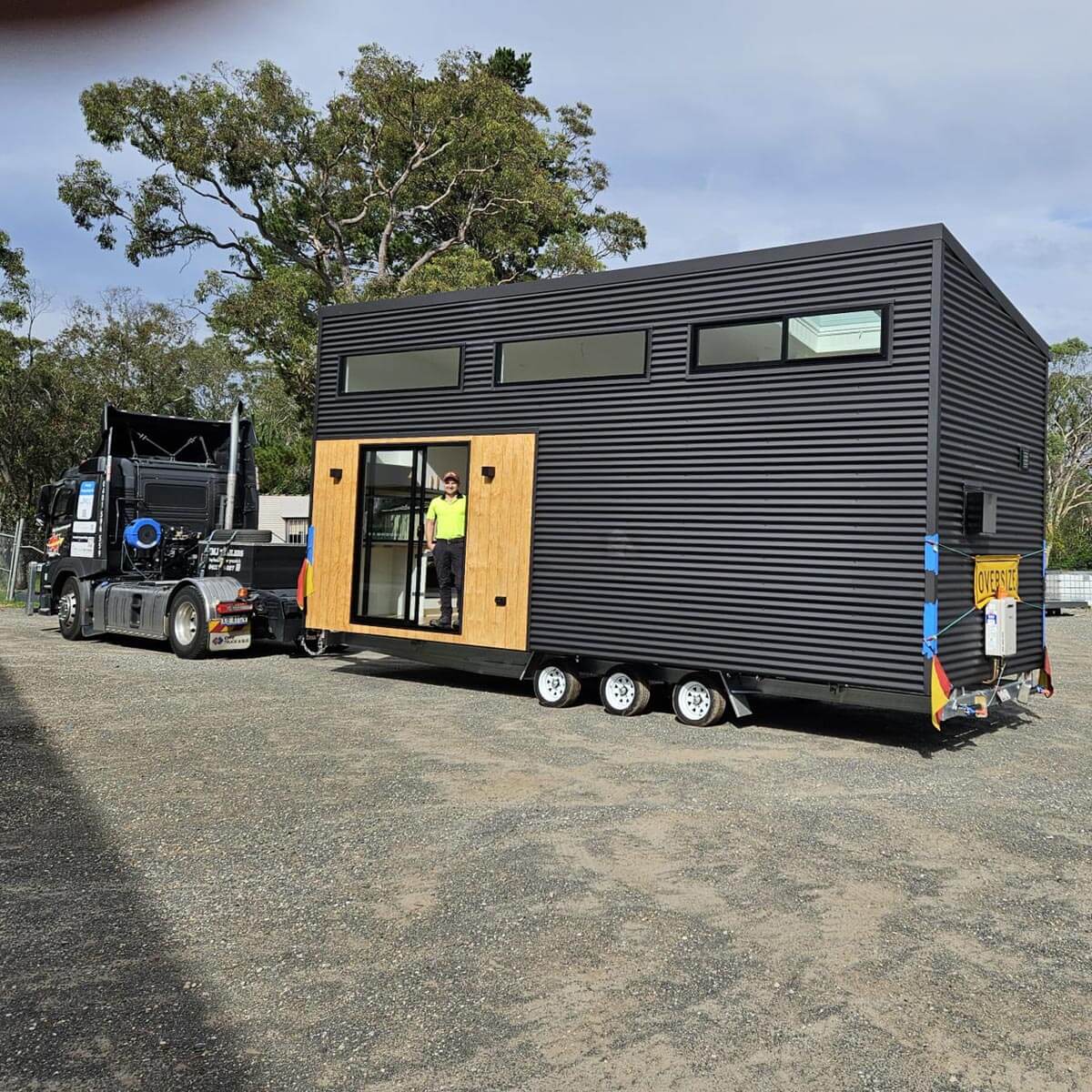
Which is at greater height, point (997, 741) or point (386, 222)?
point (386, 222)

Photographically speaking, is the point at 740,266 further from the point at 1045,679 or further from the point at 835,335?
the point at 1045,679

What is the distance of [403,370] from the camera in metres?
10.4

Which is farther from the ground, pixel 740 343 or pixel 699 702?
pixel 740 343

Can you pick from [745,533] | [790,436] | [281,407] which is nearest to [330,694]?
[745,533]

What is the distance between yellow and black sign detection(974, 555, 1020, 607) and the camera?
320 inches

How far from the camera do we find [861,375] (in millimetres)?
7805

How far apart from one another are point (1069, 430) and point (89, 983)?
163 ft

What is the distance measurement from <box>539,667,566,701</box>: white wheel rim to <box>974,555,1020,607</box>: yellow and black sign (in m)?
3.52

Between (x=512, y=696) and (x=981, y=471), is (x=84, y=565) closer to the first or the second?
(x=512, y=696)

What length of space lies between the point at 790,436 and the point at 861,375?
2.27 feet

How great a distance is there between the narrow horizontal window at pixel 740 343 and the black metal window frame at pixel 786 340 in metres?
0.02

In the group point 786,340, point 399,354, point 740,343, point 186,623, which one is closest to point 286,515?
point 186,623

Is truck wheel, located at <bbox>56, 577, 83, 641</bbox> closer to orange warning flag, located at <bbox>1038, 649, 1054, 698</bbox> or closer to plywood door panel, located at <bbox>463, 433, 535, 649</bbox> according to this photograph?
plywood door panel, located at <bbox>463, 433, 535, 649</bbox>

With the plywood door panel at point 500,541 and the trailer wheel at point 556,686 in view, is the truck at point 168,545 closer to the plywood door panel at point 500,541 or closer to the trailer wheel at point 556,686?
the plywood door panel at point 500,541
